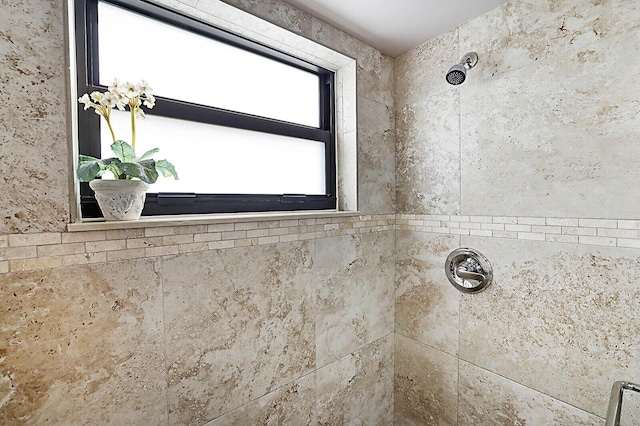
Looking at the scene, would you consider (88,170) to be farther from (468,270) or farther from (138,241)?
(468,270)

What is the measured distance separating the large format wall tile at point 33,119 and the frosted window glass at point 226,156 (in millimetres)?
213

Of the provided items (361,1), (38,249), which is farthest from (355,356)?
(361,1)

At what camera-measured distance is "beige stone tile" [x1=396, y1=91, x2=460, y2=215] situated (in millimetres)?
1486

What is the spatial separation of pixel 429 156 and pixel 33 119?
5.02 ft

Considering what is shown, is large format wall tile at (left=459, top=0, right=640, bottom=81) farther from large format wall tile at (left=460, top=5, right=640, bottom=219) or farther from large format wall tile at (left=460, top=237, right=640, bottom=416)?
large format wall tile at (left=460, top=237, right=640, bottom=416)

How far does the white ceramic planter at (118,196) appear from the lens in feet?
2.77

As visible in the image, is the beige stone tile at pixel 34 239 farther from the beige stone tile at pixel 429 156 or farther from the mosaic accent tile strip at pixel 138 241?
the beige stone tile at pixel 429 156

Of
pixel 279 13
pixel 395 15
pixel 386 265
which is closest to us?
pixel 279 13

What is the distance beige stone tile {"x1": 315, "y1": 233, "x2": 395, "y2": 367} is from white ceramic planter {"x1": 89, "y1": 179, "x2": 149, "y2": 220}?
2.45 ft

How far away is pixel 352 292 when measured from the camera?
153 cm

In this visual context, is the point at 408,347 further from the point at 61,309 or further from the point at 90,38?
the point at 90,38

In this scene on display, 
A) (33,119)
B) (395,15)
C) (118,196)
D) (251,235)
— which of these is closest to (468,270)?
(251,235)

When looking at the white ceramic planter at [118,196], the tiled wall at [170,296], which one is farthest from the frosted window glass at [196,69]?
the white ceramic planter at [118,196]

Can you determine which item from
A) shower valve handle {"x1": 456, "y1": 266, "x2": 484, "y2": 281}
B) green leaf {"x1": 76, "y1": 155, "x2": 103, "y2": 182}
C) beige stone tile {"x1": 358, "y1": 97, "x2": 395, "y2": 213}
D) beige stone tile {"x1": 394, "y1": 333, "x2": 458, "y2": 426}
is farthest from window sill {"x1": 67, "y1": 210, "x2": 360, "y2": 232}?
beige stone tile {"x1": 394, "y1": 333, "x2": 458, "y2": 426}
